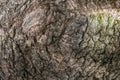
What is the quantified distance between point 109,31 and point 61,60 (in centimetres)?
52

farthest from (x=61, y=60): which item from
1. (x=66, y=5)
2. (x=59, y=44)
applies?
(x=66, y=5)

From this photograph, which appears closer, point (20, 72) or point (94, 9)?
point (94, 9)

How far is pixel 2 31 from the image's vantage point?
111 inches

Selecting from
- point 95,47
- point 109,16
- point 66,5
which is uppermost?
point 66,5

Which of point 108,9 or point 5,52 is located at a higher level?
point 108,9

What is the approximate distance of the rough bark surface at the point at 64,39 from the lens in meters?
2.57

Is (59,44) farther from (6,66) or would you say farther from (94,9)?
(6,66)

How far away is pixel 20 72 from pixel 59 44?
1.73ft

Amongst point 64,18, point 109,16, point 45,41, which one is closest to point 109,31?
point 109,16

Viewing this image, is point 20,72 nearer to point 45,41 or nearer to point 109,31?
point 45,41

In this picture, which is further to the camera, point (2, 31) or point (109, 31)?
point (2, 31)

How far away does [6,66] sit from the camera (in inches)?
113

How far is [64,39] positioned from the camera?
2588mm

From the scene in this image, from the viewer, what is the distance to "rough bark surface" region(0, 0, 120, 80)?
2.57 meters
